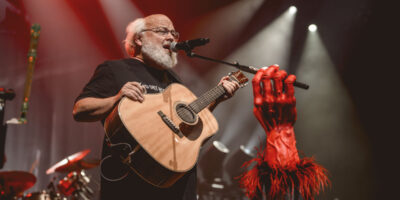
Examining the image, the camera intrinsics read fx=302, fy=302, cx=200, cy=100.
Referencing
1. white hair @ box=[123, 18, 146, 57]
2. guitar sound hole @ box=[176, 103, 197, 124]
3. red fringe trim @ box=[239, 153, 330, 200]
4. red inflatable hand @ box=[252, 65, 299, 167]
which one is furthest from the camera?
white hair @ box=[123, 18, 146, 57]

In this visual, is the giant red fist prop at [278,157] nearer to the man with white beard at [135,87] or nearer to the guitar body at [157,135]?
the guitar body at [157,135]

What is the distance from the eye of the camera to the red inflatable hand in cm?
163

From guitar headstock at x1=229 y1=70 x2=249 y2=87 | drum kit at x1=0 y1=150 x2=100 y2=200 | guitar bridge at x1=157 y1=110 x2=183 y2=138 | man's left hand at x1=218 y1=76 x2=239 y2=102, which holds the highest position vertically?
guitar headstock at x1=229 y1=70 x2=249 y2=87

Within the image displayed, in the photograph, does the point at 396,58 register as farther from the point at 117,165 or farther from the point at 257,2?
the point at 117,165

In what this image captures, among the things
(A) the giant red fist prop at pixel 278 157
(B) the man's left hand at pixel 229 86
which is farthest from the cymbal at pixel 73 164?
(A) the giant red fist prop at pixel 278 157

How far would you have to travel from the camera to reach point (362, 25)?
16.9ft

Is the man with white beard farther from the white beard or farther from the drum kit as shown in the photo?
the drum kit

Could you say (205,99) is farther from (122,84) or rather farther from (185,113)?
(122,84)

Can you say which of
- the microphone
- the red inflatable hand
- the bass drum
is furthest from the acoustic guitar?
the bass drum

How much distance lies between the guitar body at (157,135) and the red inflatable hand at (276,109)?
434mm

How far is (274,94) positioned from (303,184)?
506 millimetres

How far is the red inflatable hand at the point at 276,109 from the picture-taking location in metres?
1.63

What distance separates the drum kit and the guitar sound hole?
9.64 ft

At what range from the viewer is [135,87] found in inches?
67.1
